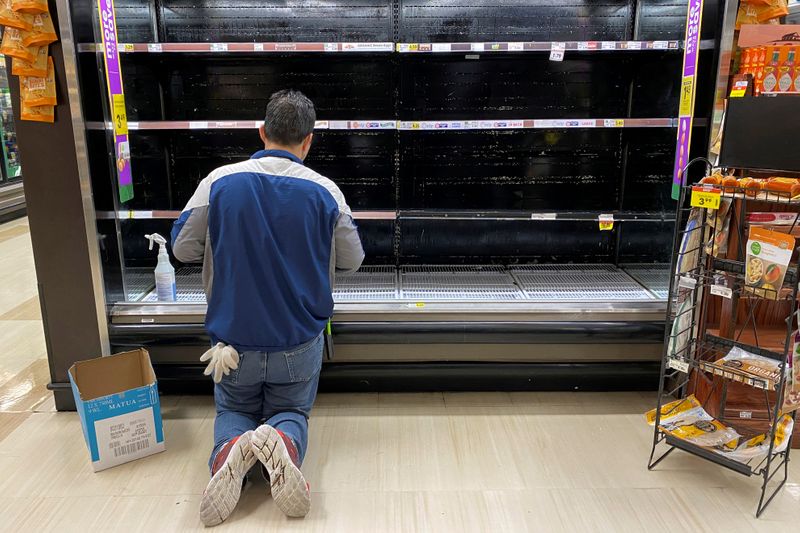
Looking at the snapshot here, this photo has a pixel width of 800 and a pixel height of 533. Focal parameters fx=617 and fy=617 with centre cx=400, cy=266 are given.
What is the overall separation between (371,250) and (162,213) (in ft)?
4.19

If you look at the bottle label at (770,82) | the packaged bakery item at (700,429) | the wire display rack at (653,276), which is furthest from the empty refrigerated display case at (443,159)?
the packaged bakery item at (700,429)

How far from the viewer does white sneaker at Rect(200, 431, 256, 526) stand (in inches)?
88.7

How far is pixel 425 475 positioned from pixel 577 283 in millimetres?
1531

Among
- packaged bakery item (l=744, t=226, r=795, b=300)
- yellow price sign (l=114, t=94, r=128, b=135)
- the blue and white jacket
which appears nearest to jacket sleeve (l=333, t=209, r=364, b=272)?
the blue and white jacket

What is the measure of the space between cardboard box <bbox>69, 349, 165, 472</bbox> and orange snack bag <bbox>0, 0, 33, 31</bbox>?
149 cm

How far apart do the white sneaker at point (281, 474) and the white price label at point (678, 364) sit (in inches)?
62.2

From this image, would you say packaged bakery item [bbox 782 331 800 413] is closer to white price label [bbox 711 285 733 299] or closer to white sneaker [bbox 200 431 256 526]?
white price label [bbox 711 285 733 299]

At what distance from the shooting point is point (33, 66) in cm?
274

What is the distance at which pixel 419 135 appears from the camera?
369 cm

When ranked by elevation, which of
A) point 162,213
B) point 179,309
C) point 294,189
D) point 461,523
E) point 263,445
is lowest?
point 461,523

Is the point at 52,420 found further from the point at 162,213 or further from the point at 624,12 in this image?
the point at 624,12

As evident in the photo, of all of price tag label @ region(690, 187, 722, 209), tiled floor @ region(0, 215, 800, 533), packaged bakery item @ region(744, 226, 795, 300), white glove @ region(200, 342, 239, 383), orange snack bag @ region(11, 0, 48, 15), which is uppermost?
orange snack bag @ region(11, 0, 48, 15)

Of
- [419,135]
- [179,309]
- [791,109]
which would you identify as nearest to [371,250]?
[419,135]

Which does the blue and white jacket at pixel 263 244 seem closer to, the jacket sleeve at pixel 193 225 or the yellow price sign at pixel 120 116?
the jacket sleeve at pixel 193 225
